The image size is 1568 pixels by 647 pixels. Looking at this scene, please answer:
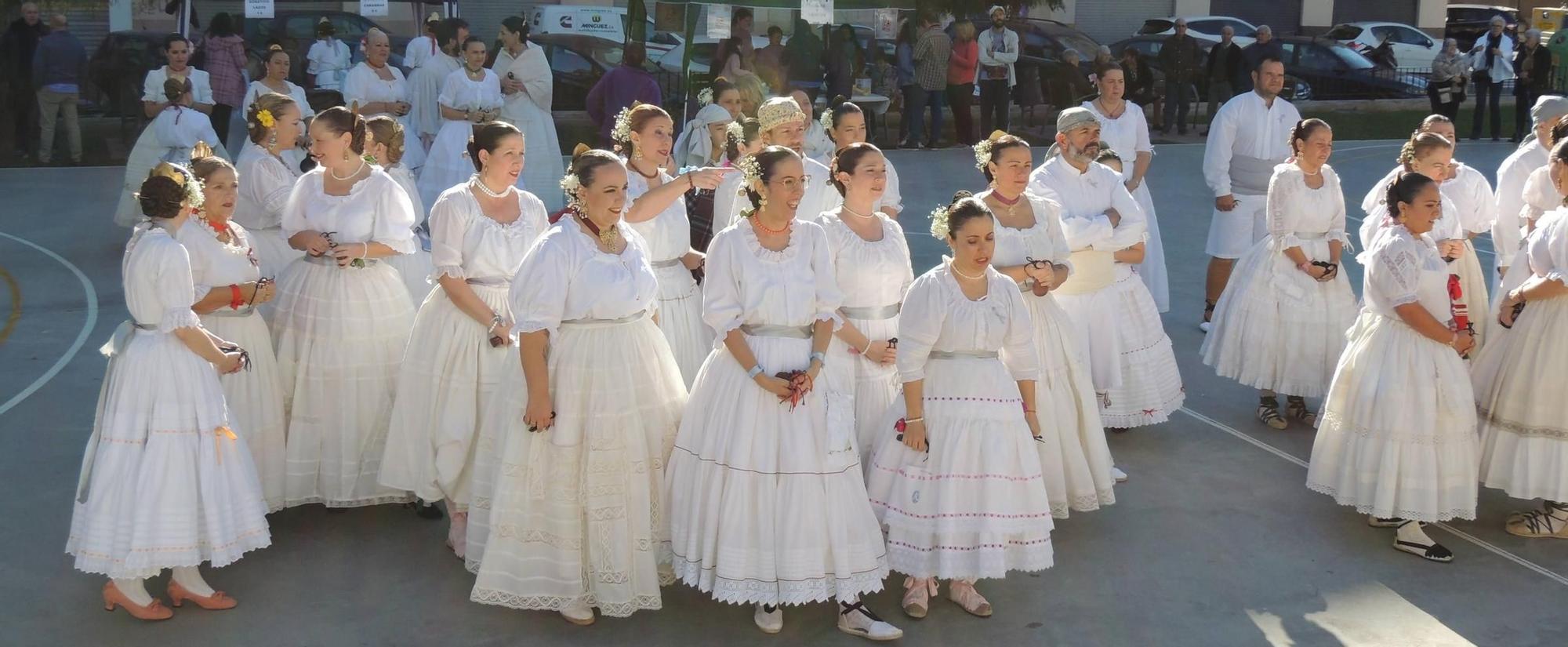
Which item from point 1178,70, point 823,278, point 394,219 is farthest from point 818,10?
point 823,278

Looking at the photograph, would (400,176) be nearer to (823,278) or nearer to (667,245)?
(667,245)

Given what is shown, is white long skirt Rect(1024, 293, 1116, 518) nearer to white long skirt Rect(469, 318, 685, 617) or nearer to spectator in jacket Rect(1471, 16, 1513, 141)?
white long skirt Rect(469, 318, 685, 617)

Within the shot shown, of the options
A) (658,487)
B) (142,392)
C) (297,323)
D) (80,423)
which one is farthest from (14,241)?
(658,487)

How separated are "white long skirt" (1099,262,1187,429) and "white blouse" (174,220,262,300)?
4210mm

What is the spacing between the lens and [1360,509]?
663cm

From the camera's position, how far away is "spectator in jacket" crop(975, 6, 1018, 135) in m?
20.0

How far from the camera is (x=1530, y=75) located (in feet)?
74.0

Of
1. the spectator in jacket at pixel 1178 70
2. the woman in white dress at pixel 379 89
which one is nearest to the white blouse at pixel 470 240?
the woman in white dress at pixel 379 89

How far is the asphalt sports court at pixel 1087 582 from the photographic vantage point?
568 centimetres

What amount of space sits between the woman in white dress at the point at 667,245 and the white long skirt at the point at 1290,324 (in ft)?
10.3

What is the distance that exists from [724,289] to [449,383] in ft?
4.79

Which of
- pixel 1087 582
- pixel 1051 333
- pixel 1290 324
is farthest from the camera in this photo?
pixel 1290 324

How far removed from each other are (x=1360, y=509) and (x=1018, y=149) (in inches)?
84.3

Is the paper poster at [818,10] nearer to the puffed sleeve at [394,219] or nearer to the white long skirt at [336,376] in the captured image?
the puffed sleeve at [394,219]
